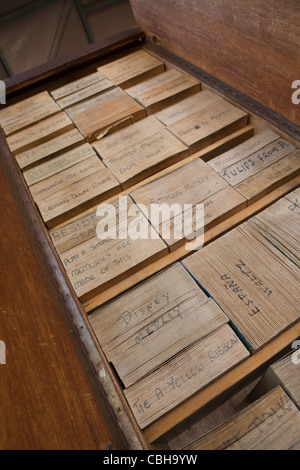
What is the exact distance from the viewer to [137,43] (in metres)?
3.93

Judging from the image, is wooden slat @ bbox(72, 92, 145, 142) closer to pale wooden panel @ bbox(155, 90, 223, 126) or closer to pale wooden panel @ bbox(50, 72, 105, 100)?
pale wooden panel @ bbox(155, 90, 223, 126)

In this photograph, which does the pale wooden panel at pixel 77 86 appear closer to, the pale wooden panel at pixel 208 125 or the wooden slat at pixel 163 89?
the wooden slat at pixel 163 89

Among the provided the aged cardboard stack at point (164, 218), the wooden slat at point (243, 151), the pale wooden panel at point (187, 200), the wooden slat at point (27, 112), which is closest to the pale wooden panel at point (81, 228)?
the aged cardboard stack at point (164, 218)

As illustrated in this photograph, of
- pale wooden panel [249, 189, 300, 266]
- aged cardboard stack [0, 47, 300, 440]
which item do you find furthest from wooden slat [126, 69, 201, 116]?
pale wooden panel [249, 189, 300, 266]

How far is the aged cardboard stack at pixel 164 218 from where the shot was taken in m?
1.59

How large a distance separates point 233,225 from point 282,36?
1227 millimetres

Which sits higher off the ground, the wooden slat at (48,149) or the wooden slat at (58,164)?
the wooden slat at (48,149)

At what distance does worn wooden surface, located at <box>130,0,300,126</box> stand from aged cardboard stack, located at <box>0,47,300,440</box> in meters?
0.22

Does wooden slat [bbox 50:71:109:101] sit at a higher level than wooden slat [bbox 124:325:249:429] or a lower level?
higher

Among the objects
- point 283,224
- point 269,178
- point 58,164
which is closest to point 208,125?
point 269,178

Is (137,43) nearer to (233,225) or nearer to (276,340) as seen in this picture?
(233,225)

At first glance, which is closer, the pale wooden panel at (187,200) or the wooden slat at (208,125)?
the pale wooden panel at (187,200)

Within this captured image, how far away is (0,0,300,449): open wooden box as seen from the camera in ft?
5.00

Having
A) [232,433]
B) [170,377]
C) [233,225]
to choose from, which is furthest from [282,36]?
[232,433]
